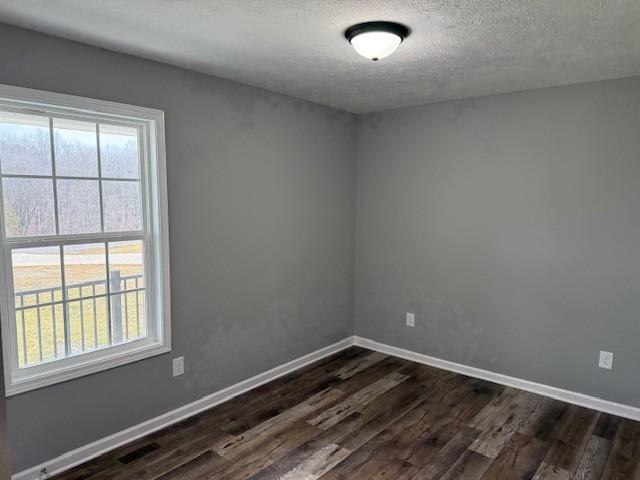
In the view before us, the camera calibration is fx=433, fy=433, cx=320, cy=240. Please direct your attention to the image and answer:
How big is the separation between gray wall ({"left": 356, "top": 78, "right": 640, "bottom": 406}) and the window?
223 centimetres

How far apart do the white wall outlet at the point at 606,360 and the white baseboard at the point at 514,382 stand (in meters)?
0.26

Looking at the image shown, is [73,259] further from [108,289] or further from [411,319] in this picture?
[411,319]

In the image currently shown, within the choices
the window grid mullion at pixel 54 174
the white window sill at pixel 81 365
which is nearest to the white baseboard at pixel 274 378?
the white window sill at pixel 81 365

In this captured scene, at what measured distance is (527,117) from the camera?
3404 mm

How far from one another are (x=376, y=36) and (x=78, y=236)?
1.99 metres

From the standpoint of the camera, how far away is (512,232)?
11.6ft

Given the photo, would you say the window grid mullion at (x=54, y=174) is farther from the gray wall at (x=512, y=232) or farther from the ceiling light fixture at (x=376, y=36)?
the gray wall at (x=512, y=232)

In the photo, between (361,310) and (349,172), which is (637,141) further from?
(361,310)

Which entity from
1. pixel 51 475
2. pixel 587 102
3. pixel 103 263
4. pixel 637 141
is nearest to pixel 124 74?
pixel 103 263

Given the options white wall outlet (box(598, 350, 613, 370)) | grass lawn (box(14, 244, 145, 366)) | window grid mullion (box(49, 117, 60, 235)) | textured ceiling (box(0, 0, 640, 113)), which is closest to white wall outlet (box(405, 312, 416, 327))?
white wall outlet (box(598, 350, 613, 370))

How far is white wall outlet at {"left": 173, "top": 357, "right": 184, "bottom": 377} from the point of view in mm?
2992

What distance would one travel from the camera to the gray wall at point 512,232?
10.2 feet

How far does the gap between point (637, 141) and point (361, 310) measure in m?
2.75

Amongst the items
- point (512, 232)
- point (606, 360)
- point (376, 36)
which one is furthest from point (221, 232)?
point (606, 360)
